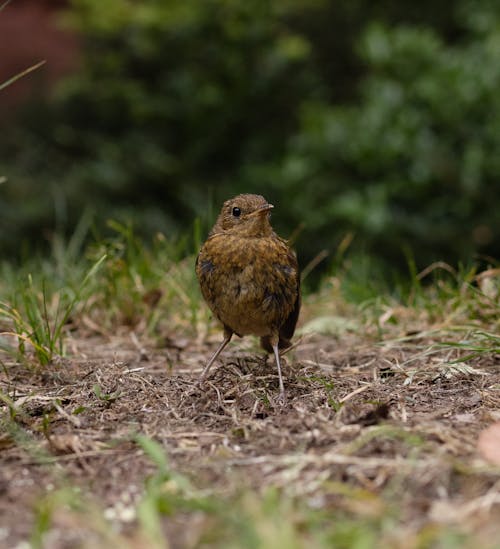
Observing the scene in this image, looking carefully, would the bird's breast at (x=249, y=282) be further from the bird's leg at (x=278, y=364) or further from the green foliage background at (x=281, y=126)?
the green foliage background at (x=281, y=126)

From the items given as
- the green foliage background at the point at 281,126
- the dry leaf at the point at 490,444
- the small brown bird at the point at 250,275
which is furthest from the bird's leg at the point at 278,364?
the green foliage background at the point at 281,126

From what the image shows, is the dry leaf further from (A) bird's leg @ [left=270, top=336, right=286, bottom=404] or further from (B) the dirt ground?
(A) bird's leg @ [left=270, top=336, right=286, bottom=404]

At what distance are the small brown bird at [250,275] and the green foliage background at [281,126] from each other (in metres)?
3.23

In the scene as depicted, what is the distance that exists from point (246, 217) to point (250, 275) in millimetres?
314

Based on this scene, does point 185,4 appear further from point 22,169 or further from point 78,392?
point 78,392

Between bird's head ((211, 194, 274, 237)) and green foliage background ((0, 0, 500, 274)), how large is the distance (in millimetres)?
3167

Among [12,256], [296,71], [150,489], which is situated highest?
[296,71]

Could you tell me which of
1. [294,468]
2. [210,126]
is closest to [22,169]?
[210,126]

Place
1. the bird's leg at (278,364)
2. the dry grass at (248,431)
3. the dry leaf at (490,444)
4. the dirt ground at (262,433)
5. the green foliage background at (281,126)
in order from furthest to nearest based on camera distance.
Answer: the green foliage background at (281,126) < the bird's leg at (278,364) < the dry leaf at (490,444) < the dirt ground at (262,433) < the dry grass at (248,431)

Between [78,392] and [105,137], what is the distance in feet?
21.7

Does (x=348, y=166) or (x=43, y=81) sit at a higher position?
(x=43, y=81)

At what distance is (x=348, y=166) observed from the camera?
794cm

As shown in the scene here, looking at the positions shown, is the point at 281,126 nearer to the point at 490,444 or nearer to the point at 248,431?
the point at 248,431

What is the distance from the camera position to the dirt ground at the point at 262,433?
2.27m
